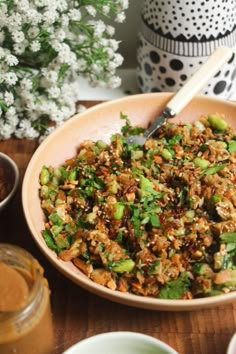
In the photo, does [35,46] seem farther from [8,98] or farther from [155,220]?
[155,220]

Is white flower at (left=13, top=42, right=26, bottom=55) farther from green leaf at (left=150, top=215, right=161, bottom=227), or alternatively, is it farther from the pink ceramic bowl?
green leaf at (left=150, top=215, right=161, bottom=227)

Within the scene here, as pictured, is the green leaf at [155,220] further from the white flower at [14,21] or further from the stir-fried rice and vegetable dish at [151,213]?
the white flower at [14,21]

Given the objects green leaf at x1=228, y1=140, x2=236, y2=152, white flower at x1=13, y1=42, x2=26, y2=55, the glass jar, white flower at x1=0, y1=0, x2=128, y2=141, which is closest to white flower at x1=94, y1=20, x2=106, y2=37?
white flower at x1=0, y1=0, x2=128, y2=141

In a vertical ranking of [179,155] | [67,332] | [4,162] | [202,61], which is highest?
[202,61]

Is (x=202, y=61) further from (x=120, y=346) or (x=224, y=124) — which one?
(x=120, y=346)

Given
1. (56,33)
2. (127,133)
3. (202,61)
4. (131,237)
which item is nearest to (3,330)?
(131,237)
